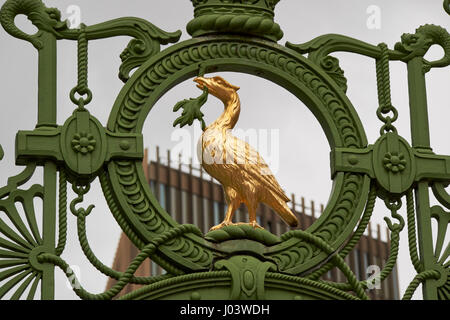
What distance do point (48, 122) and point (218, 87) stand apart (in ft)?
5.76

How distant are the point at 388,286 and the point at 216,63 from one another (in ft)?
114

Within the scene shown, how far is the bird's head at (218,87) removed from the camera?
17.9 m

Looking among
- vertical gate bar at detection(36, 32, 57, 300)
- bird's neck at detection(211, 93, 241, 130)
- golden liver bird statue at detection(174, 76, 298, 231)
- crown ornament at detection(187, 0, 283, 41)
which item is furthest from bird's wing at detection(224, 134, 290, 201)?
vertical gate bar at detection(36, 32, 57, 300)

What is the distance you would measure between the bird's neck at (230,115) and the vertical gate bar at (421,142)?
1871 millimetres

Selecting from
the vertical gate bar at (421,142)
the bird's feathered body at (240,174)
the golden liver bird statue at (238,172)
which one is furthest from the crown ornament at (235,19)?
the vertical gate bar at (421,142)

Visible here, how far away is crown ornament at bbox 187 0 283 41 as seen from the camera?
18.2 metres

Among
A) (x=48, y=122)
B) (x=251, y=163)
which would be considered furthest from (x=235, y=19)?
(x=48, y=122)

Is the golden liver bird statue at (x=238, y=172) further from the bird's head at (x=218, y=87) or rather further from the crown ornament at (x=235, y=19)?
the crown ornament at (x=235, y=19)

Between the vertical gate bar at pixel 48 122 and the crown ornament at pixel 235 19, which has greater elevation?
the crown ornament at pixel 235 19

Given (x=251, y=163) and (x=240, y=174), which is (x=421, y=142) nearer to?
(x=251, y=163)

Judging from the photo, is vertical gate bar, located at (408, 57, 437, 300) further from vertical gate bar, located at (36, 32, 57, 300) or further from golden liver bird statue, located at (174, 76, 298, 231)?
vertical gate bar, located at (36, 32, 57, 300)
